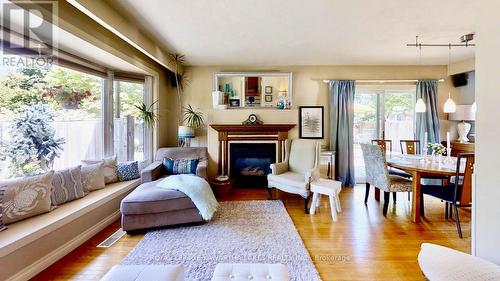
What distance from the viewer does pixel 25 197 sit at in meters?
2.19

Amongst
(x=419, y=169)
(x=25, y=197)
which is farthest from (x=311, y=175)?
(x=25, y=197)

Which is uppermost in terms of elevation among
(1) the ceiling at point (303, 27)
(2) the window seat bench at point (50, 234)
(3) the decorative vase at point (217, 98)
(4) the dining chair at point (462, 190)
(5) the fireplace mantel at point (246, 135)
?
(1) the ceiling at point (303, 27)

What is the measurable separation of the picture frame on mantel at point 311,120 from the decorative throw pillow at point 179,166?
90.2 inches

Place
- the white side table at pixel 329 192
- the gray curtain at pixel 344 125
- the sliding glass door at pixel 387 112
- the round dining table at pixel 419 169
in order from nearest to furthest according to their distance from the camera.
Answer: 1. the round dining table at pixel 419 169
2. the white side table at pixel 329 192
3. the gray curtain at pixel 344 125
4. the sliding glass door at pixel 387 112

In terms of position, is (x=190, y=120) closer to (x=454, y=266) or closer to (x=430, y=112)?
(x=454, y=266)

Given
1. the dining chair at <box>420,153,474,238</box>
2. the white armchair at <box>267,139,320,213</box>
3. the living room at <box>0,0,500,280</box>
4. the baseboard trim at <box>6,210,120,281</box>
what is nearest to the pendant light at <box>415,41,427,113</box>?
the living room at <box>0,0,500,280</box>

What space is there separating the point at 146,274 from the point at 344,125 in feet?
14.6

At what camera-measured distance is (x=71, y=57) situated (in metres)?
3.12

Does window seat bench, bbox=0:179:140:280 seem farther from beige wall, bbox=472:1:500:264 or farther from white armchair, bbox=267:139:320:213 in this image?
beige wall, bbox=472:1:500:264

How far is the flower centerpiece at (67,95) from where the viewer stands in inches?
118

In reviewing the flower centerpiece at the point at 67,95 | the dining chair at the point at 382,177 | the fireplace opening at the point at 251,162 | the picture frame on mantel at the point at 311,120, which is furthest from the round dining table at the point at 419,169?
the flower centerpiece at the point at 67,95

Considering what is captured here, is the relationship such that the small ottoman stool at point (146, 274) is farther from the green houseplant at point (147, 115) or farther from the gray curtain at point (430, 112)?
the gray curtain at point (430, 112)

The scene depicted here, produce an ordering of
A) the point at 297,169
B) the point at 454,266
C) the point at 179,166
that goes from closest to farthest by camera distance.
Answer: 1. the point at 454,266
2. the point at 179,166
3. the point at 297,169

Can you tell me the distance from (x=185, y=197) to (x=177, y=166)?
1210 millimetres
